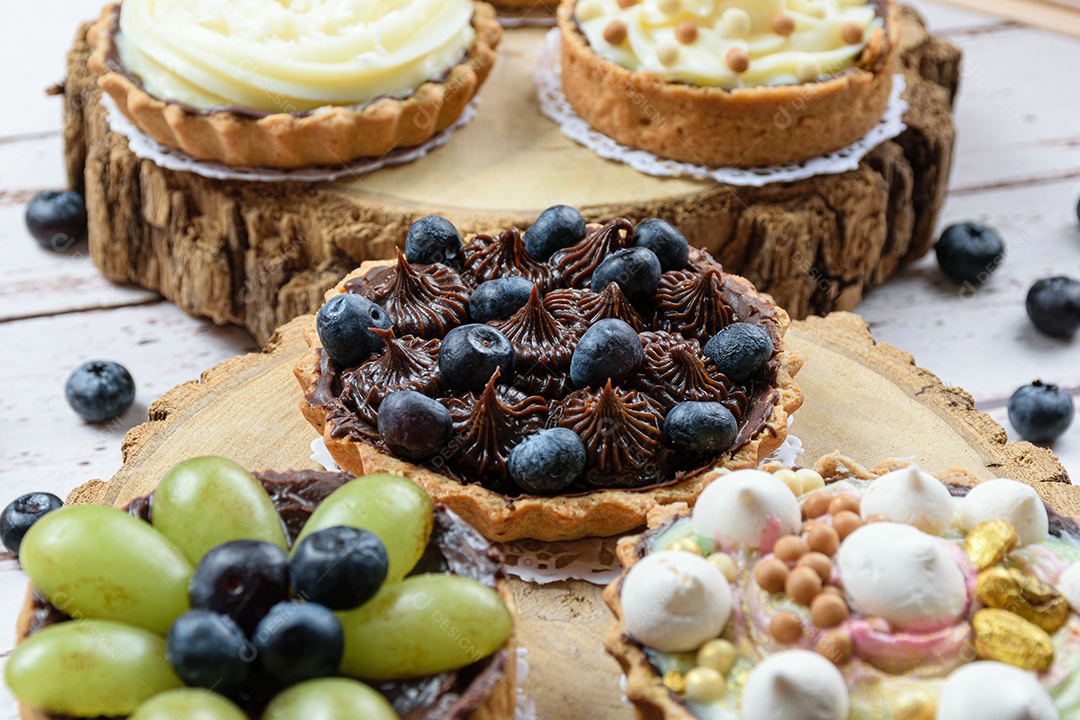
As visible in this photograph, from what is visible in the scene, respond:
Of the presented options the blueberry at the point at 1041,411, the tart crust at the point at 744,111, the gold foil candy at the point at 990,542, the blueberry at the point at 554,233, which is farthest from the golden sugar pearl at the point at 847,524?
the tart crust at the point at 744,111

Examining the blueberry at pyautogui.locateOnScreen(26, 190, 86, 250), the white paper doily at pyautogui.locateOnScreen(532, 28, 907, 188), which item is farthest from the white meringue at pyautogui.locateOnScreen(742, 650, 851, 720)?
the blueberry at pyautogui.locateOnScreen(26, 190, 86, 250)

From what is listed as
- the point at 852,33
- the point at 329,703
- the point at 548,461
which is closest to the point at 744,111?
the point at 852,33

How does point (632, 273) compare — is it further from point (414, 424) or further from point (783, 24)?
point (783, 24)

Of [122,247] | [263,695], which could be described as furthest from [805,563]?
[122,247]

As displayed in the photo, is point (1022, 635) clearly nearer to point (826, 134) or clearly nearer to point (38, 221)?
point (826, 134)

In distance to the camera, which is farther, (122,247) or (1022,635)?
(122,247)

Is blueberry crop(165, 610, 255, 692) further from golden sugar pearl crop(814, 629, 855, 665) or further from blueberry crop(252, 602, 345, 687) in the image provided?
golden sugar pearl crop(814, 629, 855, 665)

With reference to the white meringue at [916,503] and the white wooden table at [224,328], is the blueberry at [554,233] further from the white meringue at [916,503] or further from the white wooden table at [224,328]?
the white wooden table at [224,328]
